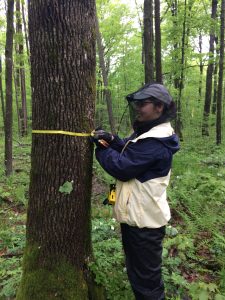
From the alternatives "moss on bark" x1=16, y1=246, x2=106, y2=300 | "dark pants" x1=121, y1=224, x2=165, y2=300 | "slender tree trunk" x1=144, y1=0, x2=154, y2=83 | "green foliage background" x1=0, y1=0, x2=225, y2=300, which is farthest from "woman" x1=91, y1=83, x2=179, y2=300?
"slender tree trunk" x1=144, y1=0, x2=154, y2=83

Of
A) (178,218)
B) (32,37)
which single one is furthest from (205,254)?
(32,37)

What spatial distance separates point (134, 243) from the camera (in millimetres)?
3016

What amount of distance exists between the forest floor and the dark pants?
0.32m

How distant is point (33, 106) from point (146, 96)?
111 centimetres

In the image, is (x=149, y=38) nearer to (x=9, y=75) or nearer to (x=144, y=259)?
(x=9, y=75)

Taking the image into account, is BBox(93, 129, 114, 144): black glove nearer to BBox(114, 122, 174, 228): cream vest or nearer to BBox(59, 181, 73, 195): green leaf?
BBox(114, 122, 174, 228): cream vest

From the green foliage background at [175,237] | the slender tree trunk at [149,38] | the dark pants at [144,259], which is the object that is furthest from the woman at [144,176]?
the slender tree trunk at [149,38]

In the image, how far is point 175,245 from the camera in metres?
4.51

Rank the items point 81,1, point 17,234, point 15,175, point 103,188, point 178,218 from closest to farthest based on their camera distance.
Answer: point 81,1 → point 17,234 → point 178,218 → point 103,188 → point 15,175

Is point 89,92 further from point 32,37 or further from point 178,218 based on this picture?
point 178,218

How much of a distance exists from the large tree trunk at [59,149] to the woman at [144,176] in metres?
0.32

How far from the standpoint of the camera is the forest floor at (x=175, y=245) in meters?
3.41

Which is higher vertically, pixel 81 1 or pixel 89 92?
pixel 81 1

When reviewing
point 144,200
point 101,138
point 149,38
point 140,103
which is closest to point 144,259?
point 144,200
